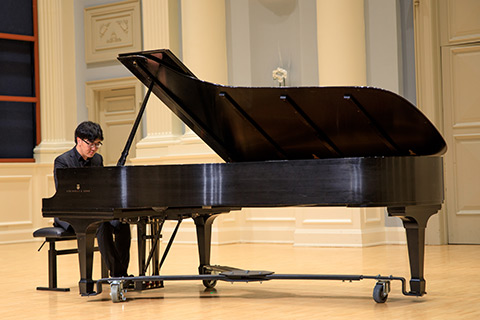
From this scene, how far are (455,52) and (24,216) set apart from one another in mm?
5618

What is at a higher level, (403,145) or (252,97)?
(252,97)

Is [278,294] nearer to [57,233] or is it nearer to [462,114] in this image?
[57,233]

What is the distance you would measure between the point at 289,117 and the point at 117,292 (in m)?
1.40

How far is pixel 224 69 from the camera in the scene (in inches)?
343

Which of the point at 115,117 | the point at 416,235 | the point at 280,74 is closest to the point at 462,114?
the point at 280,74

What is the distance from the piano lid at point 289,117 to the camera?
13.2 feet

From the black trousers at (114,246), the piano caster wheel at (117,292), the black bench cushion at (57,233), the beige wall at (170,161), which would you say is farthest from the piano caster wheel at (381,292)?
the beige wall at (170,161)

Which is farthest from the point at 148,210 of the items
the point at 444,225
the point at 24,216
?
the point at 24,216

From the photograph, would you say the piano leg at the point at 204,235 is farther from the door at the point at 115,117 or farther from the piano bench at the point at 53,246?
the door at the point at 115,117

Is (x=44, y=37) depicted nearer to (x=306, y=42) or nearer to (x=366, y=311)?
(x=306, y=42)

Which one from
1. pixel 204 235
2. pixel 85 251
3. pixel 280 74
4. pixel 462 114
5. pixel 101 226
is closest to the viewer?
pixel 85 251

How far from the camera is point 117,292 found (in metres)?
4.44

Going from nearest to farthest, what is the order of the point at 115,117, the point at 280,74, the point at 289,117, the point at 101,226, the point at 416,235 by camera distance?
the point at 416,235 → the point at 289,117 → the point at 101,226 → the point at 280,74 → the point at 115,117

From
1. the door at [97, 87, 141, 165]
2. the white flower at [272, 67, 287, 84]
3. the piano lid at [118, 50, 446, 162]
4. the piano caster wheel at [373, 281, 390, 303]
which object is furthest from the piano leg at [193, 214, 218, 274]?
the door at [97, 87, 141, 165]
